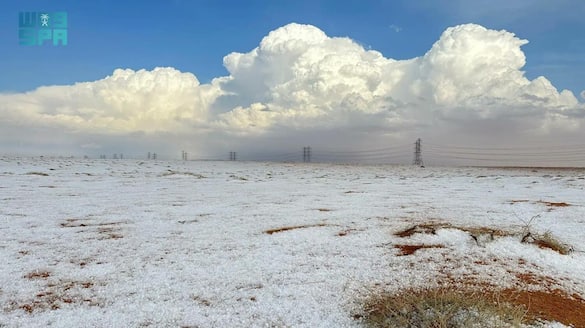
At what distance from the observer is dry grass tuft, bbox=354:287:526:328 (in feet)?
9.57

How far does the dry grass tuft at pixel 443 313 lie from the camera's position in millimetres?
2916

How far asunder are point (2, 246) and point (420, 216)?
6.68 meters

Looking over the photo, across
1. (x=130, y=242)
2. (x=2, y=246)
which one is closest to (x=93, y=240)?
(x=130, y=242)

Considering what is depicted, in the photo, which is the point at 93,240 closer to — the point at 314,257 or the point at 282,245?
the point at 282,245

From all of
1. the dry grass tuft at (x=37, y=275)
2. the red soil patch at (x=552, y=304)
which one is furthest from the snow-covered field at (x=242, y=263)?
the red soil patch at (x=552, y=304)

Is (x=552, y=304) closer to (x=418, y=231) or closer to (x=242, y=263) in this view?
(x=418, y=231)

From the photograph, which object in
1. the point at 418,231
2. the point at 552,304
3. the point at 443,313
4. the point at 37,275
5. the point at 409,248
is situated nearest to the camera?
the point at 443,313

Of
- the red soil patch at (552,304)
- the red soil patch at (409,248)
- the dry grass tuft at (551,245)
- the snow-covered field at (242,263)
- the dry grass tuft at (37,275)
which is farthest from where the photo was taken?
the dry grass tuft at (551,245)

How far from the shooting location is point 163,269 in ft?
14.8

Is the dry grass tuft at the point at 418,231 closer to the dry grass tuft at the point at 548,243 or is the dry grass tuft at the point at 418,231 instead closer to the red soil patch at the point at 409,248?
the red soil patch at the point at 409,248

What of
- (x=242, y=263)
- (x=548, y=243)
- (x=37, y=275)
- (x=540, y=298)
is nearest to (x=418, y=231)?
(x=548, y=243)

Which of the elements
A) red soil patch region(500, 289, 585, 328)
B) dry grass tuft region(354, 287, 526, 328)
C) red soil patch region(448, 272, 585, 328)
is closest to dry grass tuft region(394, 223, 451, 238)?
red soil patch region(448, 272, 585, 328)

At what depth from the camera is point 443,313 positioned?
118 inches

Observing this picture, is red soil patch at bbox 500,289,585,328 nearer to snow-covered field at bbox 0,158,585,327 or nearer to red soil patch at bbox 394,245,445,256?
snow-covered field at bbox 0,158,585,327
